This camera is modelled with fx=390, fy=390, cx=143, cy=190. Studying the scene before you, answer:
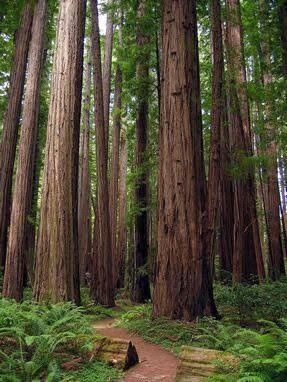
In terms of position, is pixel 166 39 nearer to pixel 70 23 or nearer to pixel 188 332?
pixel 70 23

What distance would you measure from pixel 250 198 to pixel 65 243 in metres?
6.79

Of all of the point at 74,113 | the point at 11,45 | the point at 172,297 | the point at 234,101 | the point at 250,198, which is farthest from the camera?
the point at 11,45

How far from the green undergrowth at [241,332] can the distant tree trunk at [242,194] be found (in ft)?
4.49

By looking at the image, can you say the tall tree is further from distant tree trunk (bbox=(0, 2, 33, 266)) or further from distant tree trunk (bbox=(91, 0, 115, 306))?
distant tree trunk (bbox=(0, 2, 33, 266))

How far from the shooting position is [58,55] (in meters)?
7.61

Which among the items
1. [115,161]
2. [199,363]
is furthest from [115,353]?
[115,161]

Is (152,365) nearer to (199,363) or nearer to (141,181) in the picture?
(199,363)

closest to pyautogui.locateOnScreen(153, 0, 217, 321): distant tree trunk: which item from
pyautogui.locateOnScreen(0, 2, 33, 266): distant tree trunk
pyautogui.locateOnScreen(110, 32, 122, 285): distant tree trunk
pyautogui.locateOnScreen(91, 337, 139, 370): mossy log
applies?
pyautogui.locateOnScreen(91, 337, 139, 370): mossy log

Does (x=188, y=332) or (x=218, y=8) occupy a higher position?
(x=218, y=8)

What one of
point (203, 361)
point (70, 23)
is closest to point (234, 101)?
point (70, 23)

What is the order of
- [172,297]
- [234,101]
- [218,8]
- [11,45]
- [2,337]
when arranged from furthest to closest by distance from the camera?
[11,45]
[234,101]
[218,8]
[172,297]
[2,337]

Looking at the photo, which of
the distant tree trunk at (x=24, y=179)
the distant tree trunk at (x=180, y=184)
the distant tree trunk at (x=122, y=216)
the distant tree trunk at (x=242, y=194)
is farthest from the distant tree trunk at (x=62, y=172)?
the distant tree trunk at (x=122, y=216)

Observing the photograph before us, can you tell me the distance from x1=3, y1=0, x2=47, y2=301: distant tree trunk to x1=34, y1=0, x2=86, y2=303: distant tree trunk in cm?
204

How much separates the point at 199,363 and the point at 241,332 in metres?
0.97
